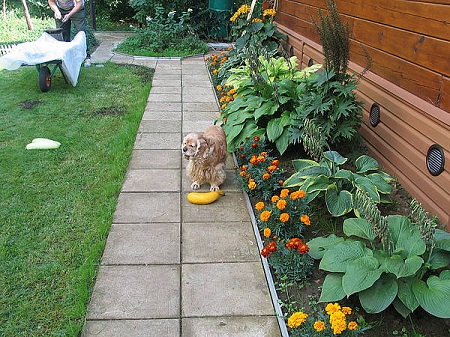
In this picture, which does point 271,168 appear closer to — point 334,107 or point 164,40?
point 334,107

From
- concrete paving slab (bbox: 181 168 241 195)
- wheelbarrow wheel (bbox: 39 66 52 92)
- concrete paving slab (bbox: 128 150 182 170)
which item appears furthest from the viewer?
wheelbarrow wheel (bbox: 39 66 52 92)

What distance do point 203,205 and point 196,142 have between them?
0.54 meters

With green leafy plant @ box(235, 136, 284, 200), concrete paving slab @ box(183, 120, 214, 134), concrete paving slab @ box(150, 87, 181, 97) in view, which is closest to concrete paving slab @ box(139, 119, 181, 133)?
concrete paving slab @ box(183, 120, 214, 134)

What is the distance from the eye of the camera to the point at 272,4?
8.80m

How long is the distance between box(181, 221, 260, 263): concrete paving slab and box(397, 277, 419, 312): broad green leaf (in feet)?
3.16

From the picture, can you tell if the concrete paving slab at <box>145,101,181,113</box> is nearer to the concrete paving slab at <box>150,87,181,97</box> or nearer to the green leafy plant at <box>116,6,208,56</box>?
the concrete paving slab at <box>150,87,181,97</box>

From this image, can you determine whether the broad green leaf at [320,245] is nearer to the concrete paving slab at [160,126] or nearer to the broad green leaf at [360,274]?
the broad green leaf at [360,274]

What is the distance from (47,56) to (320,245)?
16.4ft

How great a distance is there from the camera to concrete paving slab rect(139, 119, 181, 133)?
5250 mm

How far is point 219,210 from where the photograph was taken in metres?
3.54

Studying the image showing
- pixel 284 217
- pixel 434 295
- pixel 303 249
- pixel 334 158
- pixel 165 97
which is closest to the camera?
pixel 434 295

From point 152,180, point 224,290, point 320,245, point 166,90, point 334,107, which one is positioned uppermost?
point 334,107

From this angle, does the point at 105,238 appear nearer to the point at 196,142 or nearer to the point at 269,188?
the point at 196,142

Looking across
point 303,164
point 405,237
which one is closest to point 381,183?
point 303,164
